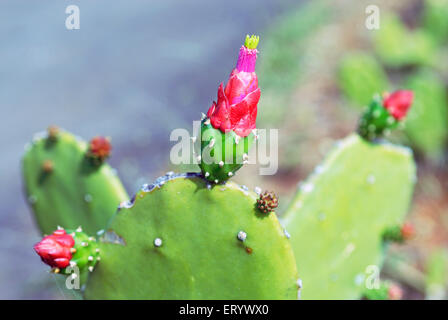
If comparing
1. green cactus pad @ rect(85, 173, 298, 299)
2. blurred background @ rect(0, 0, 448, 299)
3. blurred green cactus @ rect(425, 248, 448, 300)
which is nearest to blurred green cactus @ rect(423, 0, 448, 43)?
blurred background @ rect(0, 0, 448, 299)

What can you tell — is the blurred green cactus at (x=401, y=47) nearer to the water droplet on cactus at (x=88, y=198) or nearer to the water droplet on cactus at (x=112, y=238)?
the water droplet on cactus at (x=88, y=198)

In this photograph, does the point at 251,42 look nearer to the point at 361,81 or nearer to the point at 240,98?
the point at 240,98

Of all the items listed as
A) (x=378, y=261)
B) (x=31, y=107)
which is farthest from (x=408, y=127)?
(x=31, y=107)

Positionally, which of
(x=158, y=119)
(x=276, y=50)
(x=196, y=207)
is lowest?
(x=196, y=207)

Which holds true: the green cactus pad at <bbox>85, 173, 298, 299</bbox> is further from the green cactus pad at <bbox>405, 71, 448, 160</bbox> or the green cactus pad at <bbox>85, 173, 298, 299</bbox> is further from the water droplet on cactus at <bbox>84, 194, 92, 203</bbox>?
the green cactus pad at <bbox>405, 71, 448, 160</bbox>

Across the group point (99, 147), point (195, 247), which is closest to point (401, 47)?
point (99, 147)
